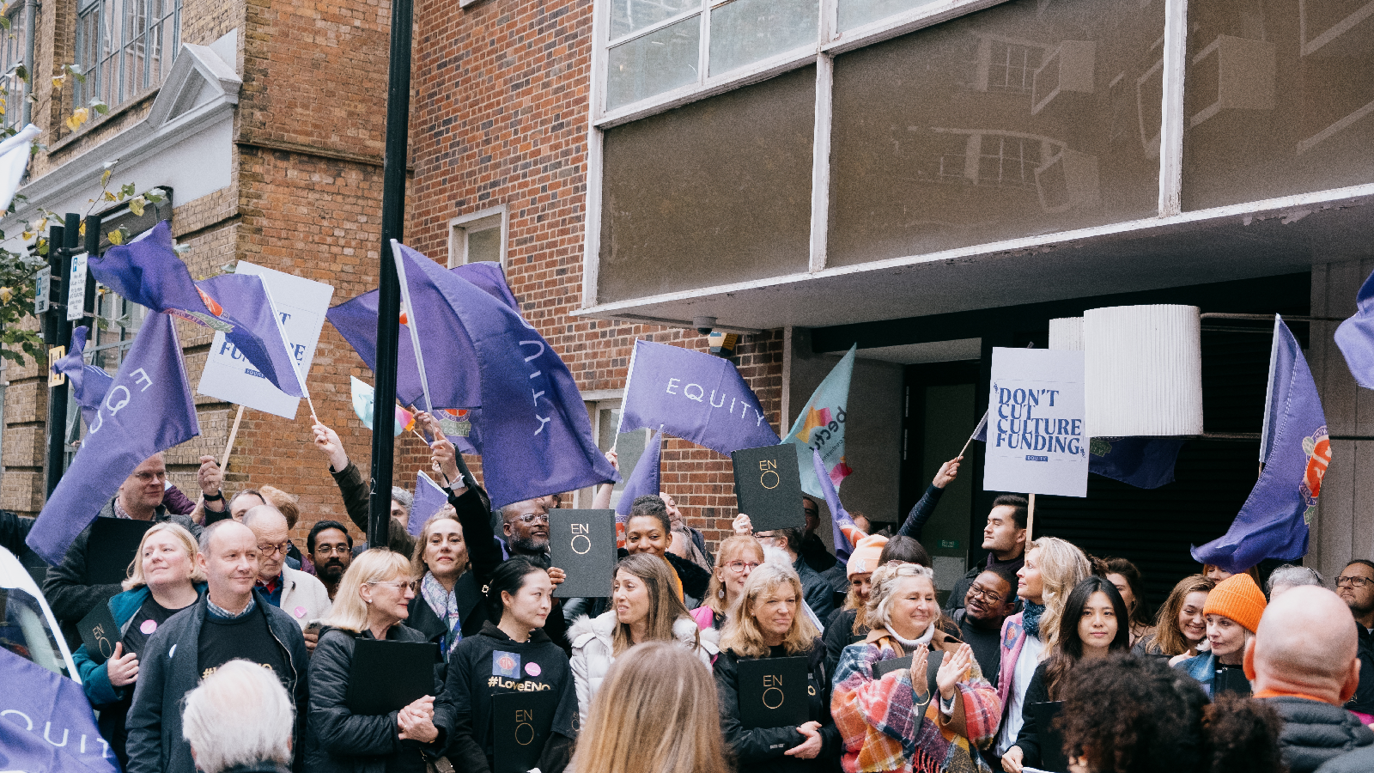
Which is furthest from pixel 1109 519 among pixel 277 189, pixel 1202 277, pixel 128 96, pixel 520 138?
pixel 128 96

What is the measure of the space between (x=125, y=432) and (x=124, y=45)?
1281 cm

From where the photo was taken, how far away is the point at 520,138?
44.5ft

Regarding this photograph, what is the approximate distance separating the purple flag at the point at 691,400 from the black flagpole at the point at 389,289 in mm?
2708

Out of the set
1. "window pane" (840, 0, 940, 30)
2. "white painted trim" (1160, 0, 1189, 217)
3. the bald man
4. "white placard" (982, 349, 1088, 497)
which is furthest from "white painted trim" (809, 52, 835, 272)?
the bald man

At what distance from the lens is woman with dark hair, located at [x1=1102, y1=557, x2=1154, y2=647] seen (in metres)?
6.21

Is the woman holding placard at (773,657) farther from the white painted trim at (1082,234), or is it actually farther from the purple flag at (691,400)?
the purple flag at (691,400)

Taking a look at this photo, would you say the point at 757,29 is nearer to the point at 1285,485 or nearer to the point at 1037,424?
the point at 1037,424

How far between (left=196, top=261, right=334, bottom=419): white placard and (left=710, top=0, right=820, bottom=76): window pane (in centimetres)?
317

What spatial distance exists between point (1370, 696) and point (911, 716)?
5.78ft

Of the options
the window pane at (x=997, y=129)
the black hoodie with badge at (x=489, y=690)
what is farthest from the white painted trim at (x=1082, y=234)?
the black hoodie with badge at (x=489, y=690)

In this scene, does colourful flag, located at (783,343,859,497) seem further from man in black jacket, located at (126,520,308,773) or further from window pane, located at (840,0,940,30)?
man in black jacket, located at (126,520,308,773)

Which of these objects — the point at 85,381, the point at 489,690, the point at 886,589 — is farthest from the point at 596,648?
the point at 85,381

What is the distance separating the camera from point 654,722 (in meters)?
3.14

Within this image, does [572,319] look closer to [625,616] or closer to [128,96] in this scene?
[625,616]
